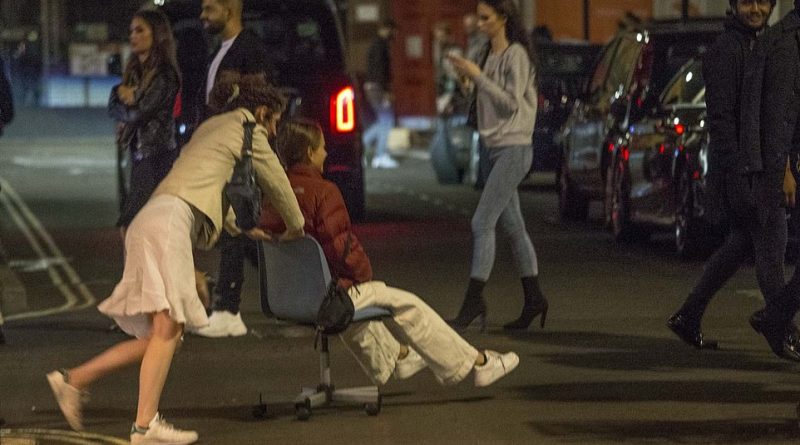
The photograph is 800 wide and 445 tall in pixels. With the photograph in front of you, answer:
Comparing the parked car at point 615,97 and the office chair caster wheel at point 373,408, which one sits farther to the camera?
the parked car at point 615,97

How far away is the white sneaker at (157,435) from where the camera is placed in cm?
795

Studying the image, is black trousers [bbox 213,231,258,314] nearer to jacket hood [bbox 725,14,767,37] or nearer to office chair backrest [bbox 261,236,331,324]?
office chair backrest [bbox 261,236,331,324]

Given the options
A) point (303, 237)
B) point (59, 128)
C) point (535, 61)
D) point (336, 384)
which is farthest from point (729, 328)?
point (59, 128)

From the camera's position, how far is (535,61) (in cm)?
1095

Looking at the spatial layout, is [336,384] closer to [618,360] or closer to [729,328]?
[618,360]

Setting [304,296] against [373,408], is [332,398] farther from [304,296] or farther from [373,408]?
[304,296]

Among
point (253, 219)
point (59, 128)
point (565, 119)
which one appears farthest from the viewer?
point (59, 128)

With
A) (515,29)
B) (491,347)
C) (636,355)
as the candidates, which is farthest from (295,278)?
(515,29)

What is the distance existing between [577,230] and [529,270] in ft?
20.8

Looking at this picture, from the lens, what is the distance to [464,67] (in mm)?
10594

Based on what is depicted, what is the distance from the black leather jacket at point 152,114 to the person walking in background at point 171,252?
257 cm

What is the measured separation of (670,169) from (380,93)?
42.6 ft

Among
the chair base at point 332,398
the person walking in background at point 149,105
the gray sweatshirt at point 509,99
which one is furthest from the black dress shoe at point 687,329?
the person walking in background at point 149,105

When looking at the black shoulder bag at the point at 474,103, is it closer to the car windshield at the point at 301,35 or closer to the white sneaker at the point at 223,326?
the white sneaker at the point at 223,326
